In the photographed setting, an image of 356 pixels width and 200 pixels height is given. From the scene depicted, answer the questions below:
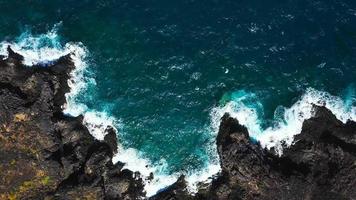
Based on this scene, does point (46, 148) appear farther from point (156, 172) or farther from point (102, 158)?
point (156, 172)

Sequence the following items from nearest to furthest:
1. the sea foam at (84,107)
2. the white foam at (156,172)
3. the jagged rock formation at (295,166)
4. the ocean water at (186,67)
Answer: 1. the jagged rock formation at (295,166)
2. the white foam at (156,172)
3. the sea foam at (84,107)
4. the ocean water at (186,67)

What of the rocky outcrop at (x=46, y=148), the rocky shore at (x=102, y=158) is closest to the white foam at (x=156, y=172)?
the rocky shore at (x=102, y=158)

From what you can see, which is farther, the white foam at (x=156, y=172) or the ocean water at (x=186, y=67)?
the ocean water at (x=186, y=67)

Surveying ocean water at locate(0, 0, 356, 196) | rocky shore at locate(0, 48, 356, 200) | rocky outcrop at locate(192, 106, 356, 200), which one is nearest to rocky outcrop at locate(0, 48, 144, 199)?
rocky shore at locate(0, 48, 356, 200)

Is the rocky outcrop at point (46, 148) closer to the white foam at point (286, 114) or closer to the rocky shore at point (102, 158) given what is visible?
the rocky shore at point (102, 158)

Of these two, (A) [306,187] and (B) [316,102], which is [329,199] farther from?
(B) [316,102]

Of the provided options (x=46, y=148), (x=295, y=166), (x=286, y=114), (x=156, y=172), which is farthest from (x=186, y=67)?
(x=46, y=148)
